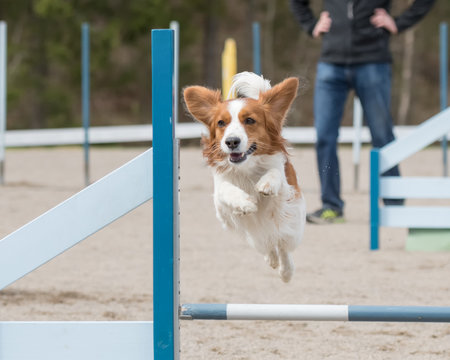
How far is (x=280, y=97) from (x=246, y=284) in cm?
168

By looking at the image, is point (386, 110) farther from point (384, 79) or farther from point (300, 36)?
point (300, 36)

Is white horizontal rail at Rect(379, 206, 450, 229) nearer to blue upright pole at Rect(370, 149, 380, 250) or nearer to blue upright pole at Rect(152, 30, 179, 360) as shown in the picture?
blue upright pole at Rect(370, 149, 380, 250)

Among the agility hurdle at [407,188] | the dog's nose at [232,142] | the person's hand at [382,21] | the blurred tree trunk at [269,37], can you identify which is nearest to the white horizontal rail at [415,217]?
the agility hurdle at [407,188]

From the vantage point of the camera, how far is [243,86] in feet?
9.75

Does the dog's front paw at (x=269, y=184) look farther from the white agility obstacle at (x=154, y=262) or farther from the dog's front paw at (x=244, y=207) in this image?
the white agility obstacle at (x=154, y=262)

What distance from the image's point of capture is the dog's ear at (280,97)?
9.21 ft

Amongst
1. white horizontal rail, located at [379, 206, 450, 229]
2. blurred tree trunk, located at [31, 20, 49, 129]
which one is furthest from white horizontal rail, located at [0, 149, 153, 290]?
blurred tree trunk, located at [31, 20, 49, 129]

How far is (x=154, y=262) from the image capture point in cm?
226

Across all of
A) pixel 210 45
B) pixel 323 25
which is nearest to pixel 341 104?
pixel 323 25

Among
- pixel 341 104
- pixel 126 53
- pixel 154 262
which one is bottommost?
pixel 154 262

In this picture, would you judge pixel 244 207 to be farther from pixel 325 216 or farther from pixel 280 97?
pixel 325 216

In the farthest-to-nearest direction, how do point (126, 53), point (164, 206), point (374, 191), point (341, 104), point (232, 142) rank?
1. point (126, 53)
2. point (341, 104)
3. point (374, 191)
4. point (232, 142)
5. point (164, 206)

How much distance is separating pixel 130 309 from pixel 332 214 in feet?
7.12

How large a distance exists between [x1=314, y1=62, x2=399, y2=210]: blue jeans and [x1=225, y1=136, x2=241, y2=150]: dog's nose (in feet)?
8.85
